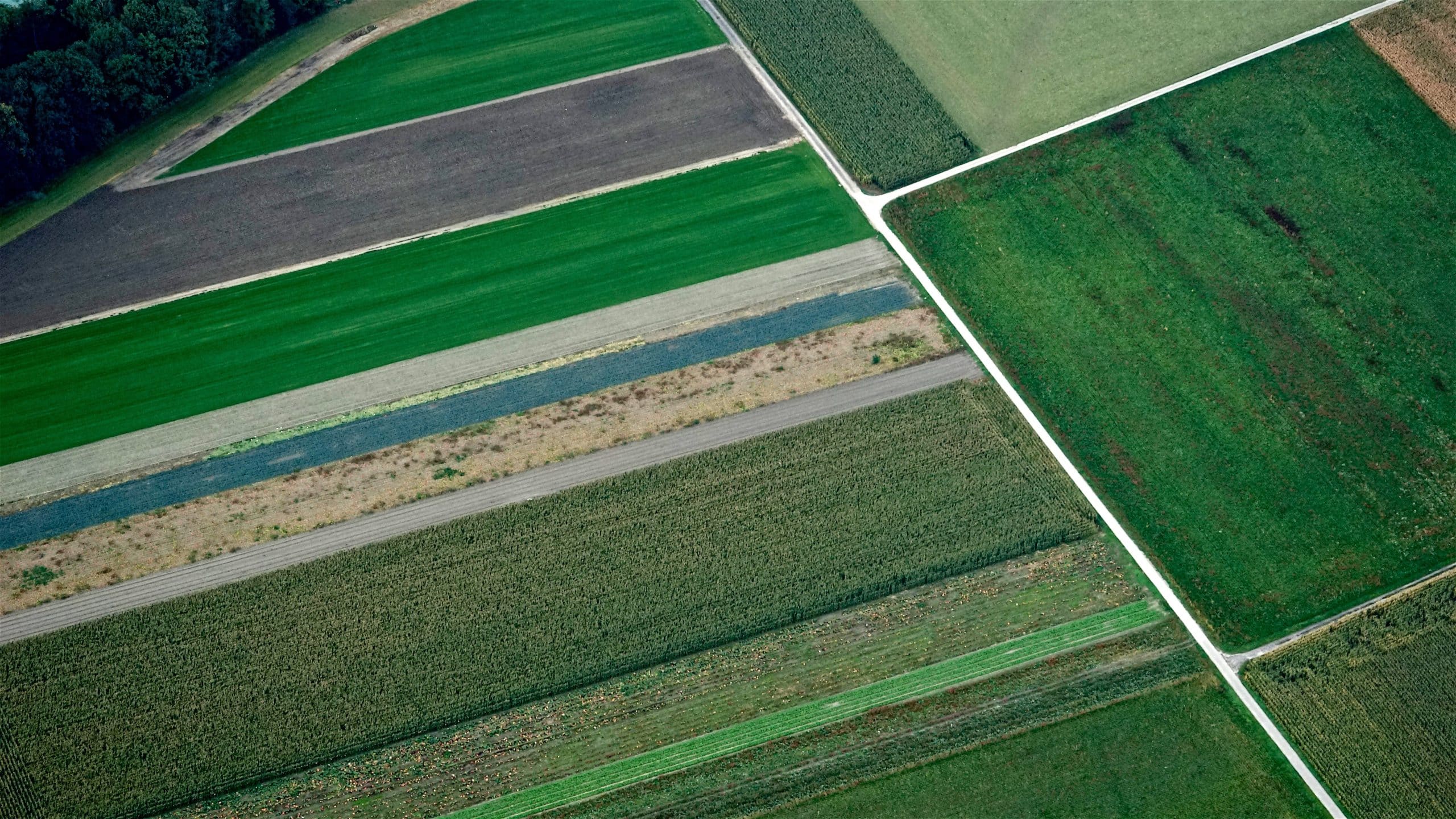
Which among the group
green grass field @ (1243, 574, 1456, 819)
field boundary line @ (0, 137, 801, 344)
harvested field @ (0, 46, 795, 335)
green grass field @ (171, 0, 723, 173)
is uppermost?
green grass field @ (171, 0, 723, 173)

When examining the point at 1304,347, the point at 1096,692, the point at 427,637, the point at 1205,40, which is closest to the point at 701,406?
the point at 427,637

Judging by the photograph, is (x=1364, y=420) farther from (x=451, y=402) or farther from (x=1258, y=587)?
(x=451, y=402)

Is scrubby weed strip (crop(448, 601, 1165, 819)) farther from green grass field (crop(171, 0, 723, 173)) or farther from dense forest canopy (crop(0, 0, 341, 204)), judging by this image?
dense forest canopy (crop(0, 0, 341, 204))

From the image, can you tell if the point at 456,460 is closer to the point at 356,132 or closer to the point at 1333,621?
the point at 356,132

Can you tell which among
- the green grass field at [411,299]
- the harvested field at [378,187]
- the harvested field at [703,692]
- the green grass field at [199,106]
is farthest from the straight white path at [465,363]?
the harvested field at [703,692]

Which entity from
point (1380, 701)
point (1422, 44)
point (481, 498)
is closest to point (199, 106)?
point (481, 498)

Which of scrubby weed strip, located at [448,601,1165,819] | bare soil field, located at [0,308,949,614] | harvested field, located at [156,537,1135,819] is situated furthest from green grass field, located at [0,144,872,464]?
scrubby weed strip, located at [448,601,1165,819]
